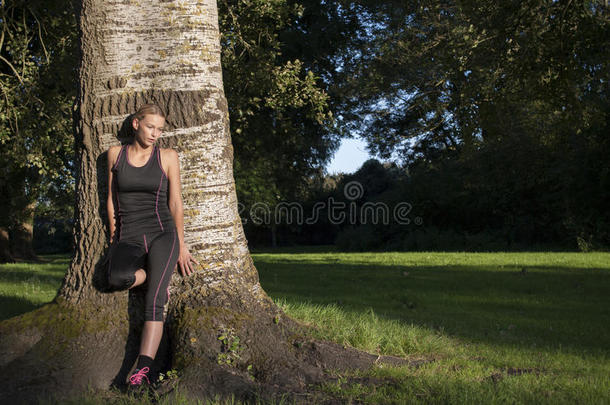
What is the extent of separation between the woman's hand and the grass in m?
1.33

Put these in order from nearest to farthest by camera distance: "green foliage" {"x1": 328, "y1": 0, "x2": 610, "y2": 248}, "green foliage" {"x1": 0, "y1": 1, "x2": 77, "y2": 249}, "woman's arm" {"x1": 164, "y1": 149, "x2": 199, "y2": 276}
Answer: "woman's arm" {"x1": 164, "y1": 149, "x2": 199, "y2": 276}, "green foliage" {"x1": 328, "y1": 0, "x2": 610, "y2": 248}, "green foliage" {"x1": 0, "y1": 1, "x2": 77, "y2": 249}

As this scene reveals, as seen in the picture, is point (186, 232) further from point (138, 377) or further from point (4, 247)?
point (4, 247)

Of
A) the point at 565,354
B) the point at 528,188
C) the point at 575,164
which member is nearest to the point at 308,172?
the point at 528,188

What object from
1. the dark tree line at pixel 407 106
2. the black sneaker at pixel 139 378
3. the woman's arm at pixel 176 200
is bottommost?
the black sneaker at pixel 139 378

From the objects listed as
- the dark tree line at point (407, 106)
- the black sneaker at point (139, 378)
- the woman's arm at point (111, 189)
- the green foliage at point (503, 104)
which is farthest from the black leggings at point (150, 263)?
the green foliage at point (503, 104)

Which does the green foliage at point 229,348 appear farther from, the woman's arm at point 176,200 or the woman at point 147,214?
the woman's arm at point 176,200

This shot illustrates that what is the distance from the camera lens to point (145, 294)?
4.84 m

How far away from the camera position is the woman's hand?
15.6ft

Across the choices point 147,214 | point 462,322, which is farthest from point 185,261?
point 462,322

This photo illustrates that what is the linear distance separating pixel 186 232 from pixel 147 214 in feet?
1.24

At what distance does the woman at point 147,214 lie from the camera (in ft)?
15.0

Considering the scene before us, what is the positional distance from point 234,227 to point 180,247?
1.89 ft

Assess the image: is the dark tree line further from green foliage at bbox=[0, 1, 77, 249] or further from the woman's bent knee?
the woman's bent knee

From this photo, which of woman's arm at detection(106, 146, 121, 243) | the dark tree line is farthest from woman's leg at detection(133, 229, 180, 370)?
the dark tree line
